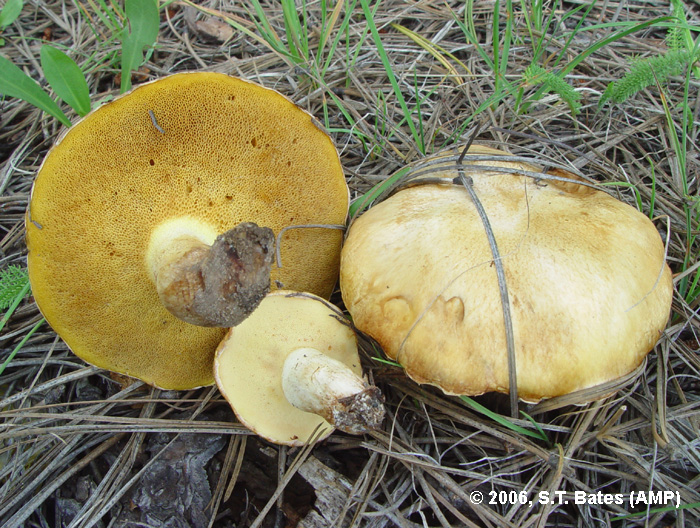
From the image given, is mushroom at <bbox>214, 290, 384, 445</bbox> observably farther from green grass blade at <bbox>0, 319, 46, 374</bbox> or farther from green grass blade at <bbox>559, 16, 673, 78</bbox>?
green grass blade at <bbox>559, 16, 673, 78</bbox>

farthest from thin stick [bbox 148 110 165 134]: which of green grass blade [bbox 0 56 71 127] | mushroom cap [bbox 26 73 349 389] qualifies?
green grass blade [bbox 0 56 71 127]

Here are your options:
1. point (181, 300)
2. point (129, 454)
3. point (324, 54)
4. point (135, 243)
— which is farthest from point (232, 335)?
point (324, 54)

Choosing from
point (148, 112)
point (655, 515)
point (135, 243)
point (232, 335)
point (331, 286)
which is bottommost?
point (655, 515)

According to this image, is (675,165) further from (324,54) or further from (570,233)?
(324,54)

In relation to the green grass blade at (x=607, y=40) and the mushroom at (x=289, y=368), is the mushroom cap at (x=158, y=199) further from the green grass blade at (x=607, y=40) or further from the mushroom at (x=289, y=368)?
the green grass blade at (x=607, y=40)

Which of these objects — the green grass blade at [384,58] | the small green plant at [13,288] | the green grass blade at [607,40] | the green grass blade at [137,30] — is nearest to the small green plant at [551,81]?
the green grass blade at [607,40]
